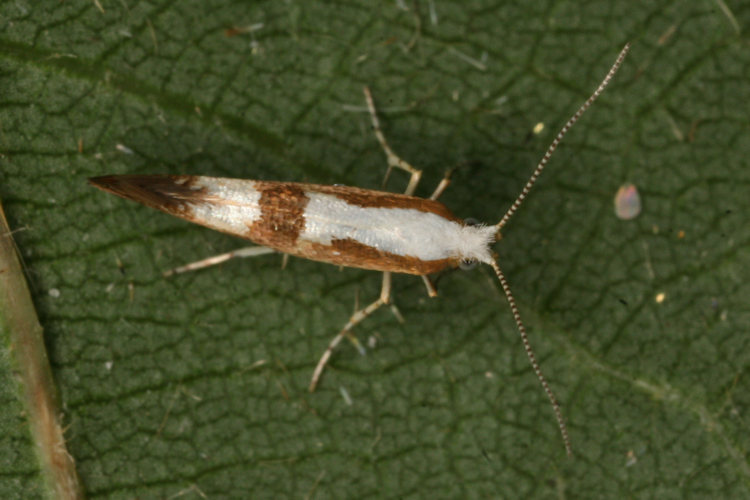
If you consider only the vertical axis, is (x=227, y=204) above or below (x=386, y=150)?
below

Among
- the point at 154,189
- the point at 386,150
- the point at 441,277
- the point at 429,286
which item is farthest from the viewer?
the point at 441,277

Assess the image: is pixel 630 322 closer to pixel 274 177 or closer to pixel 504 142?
pixel 504 142

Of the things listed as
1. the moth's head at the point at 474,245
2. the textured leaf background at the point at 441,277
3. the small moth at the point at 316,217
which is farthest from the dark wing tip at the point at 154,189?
the moth's head at the point at 474,245

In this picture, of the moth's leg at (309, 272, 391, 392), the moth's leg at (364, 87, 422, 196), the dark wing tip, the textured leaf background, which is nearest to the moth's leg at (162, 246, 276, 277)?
the textured leaf background

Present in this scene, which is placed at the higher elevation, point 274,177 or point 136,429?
point 274,177

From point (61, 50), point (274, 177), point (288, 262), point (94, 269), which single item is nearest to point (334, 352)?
point (288, 262)

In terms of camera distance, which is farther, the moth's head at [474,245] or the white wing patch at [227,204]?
the moth's head at [474,245]

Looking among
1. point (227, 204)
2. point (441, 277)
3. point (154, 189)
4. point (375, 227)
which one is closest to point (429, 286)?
point (441, 277)

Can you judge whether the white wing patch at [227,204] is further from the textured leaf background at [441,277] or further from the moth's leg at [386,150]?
the moth's leg at [386,150]

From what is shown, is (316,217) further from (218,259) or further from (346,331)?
(346,331)
